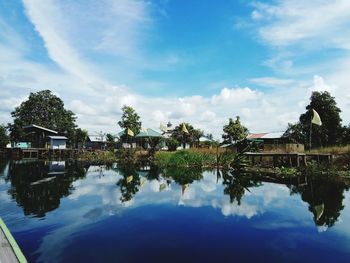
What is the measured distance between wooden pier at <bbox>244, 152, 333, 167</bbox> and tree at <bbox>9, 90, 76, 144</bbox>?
156 ft

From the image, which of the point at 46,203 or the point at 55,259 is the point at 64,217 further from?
the point at 55,259

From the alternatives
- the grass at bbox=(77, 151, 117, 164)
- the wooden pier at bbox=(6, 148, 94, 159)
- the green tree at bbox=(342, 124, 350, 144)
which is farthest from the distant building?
the green tree at bbox=(342, 124, 350, 144)

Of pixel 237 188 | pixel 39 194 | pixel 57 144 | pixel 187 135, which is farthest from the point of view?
pixel 187 135

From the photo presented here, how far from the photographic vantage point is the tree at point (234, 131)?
56406 millimetres

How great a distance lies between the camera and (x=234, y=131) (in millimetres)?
56531

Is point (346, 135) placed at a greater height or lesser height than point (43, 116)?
lesser

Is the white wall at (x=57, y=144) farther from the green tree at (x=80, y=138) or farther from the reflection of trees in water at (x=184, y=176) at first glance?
the reflection of trees in water at (x=184, y=176)

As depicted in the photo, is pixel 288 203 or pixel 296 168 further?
pixel 296 168

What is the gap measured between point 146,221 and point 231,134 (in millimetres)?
47322

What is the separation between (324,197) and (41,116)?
203 ft

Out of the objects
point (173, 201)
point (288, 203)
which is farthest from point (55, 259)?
point (288, 203)

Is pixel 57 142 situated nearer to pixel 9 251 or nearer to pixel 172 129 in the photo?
pixel 172 129

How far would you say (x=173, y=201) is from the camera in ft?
48.8

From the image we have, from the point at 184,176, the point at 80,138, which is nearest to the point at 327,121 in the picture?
the point at 184,176
